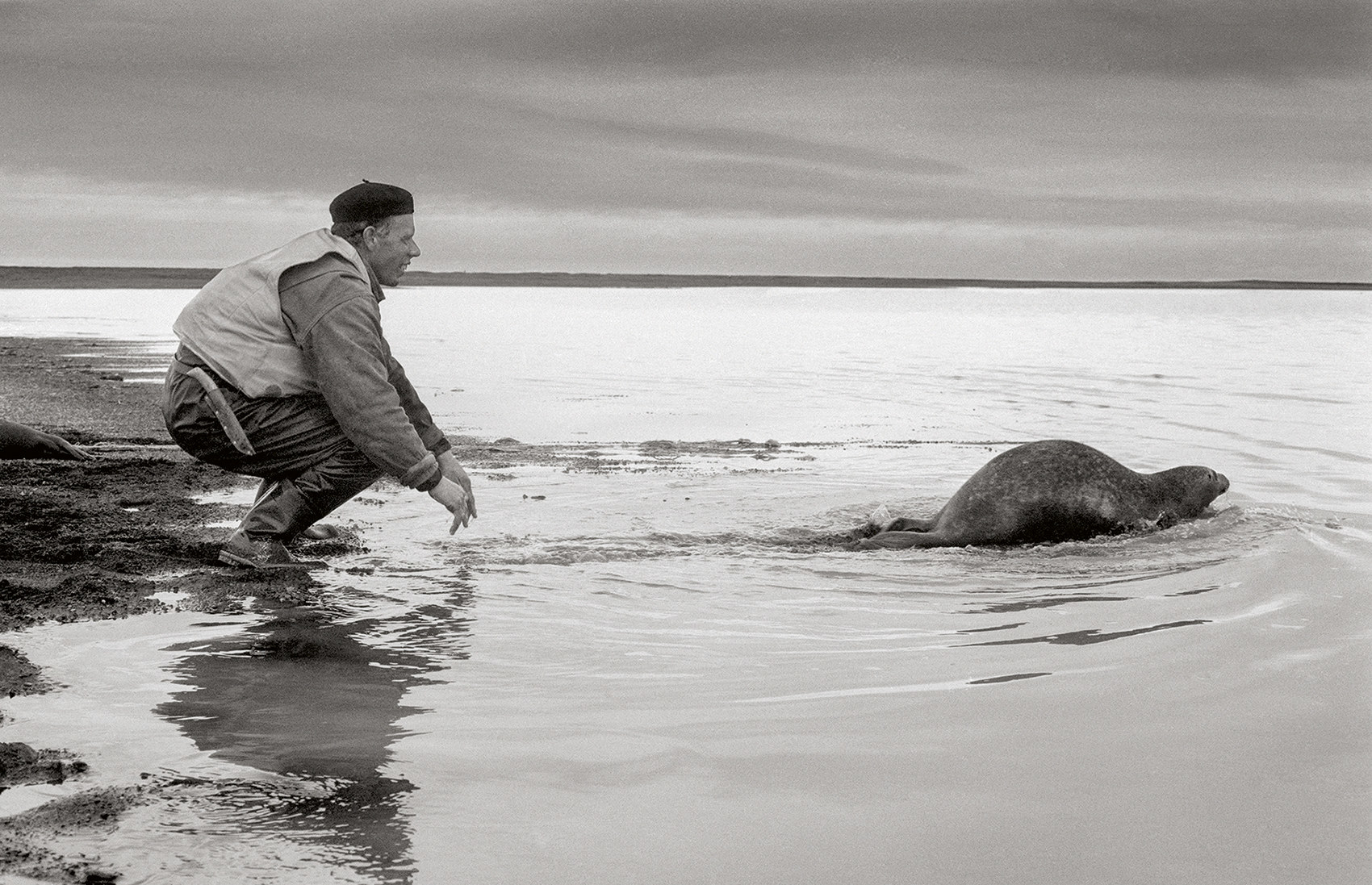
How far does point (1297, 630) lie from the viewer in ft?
15.4

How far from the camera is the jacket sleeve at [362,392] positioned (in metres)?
5.24

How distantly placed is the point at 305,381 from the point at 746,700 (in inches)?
106

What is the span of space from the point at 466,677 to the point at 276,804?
1163mm

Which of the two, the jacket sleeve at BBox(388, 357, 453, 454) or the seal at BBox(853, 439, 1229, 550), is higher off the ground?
the jacket sleeve at BBox(388, 357, 453, 454)

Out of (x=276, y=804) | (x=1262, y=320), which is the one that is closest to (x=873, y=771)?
(x=276, y=804)

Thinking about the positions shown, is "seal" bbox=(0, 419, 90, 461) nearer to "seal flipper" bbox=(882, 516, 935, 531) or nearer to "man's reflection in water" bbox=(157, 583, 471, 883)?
"man's reflection in water" bbox=(157, 583, 471, 883)

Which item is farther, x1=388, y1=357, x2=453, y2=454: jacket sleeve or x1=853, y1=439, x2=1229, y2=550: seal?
x1=853, y1=439, x2=1229, y2=550: seal

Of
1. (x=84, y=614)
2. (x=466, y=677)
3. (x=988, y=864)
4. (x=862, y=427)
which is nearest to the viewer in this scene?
(x=988, y=864)

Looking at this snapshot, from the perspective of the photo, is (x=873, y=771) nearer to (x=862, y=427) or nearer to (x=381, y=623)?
(x=381, y=623)

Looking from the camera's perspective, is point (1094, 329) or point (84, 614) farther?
point (1094, 329)

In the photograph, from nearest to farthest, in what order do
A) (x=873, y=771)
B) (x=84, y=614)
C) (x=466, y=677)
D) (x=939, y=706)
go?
(x=873, y=771)
(x=939, y=706)
(x=466, y=677)
(x=84, y=614)

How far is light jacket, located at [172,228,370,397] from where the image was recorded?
5449 mm

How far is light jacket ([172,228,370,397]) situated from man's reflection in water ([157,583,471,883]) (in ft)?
→ 3.65

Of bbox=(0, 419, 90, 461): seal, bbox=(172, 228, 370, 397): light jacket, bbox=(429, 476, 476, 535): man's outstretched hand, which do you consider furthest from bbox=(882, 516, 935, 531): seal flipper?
bbox=(0, 419, 90, 461): seal
